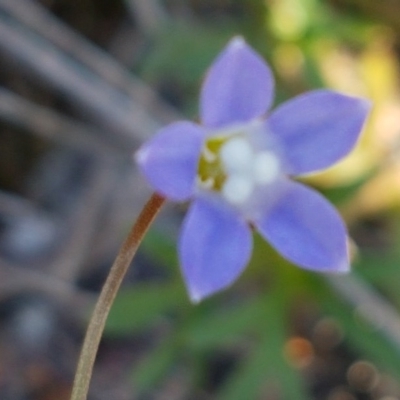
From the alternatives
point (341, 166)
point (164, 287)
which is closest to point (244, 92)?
point (164, 287)

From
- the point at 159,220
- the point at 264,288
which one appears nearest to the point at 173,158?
the point at 264,288

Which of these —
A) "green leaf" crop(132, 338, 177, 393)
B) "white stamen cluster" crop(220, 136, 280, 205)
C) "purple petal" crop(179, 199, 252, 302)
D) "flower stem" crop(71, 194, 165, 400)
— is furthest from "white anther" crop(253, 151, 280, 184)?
"green leaf" crop(132, 338, 177, 393)

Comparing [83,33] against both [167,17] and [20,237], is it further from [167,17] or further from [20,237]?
[20,237]

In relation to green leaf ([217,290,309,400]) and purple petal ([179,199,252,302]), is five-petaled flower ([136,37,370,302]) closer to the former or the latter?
purple petal ([179,199,252,302])

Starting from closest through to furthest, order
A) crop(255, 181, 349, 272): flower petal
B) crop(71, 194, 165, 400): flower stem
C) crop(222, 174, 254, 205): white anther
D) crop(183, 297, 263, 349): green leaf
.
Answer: crop(71, 194, 165, 400): flower stem → crop(255, 181, 349, 272): flower petal → crop(222, 174, 254, 205): white anther → crop(183, 297, 263, 349): green leaf

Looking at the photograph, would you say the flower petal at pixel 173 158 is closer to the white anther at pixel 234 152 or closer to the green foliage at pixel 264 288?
the white anther at pixel 234 152

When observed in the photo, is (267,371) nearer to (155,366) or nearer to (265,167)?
(155,366)
